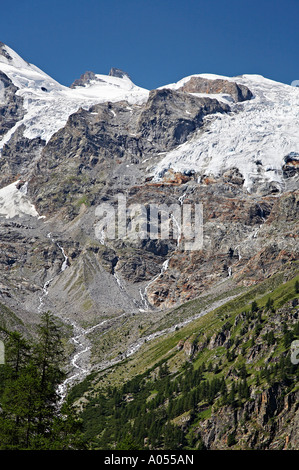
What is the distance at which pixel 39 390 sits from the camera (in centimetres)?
6309

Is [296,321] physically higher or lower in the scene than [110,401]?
higher

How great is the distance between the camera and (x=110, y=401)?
518 ft

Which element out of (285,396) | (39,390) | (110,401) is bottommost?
(110,401)

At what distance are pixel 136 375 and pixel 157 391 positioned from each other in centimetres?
2474

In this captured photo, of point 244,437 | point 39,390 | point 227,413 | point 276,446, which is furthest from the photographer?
point 227,413

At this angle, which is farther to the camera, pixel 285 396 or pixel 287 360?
pixel 287 360
